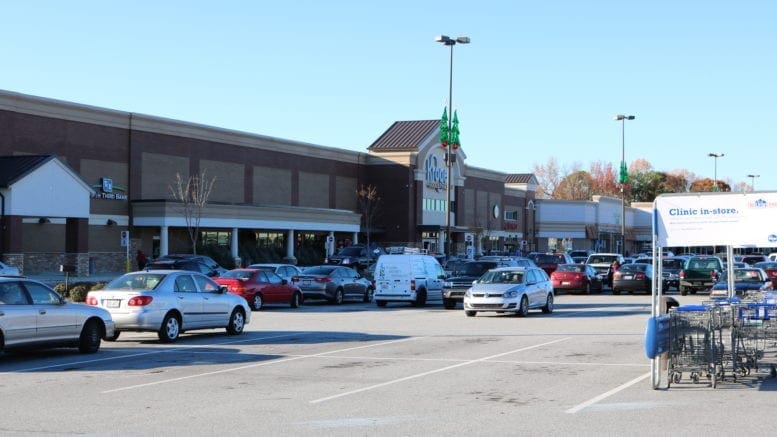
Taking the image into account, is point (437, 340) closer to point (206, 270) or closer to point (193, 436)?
point (193, 436)

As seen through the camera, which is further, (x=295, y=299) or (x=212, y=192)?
(x=212, y=192)

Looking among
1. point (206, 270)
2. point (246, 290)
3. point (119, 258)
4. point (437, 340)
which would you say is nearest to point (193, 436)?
point (437, 340)

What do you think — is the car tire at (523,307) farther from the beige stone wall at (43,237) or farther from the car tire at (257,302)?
the beige stone wall at (43,237)

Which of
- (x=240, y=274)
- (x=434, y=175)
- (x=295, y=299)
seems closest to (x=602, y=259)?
(x=295, y=299)

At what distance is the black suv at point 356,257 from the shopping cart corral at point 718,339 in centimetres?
4277

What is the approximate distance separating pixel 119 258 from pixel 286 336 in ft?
124

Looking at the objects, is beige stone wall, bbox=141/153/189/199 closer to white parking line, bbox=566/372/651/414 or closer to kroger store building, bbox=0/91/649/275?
kroger store building, bbox=0/91/649/275

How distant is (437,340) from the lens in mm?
20219

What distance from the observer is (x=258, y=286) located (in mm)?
30016

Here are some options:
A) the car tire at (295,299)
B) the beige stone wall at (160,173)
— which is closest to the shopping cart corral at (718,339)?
the car tire at (295,299)

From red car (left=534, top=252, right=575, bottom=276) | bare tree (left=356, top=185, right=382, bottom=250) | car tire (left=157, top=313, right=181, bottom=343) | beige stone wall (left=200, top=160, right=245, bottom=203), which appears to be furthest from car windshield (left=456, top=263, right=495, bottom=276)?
bare tree (left=356, top=185, right=382, bottom=250)

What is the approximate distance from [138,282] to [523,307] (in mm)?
11685

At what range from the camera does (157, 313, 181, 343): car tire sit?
19.4 m

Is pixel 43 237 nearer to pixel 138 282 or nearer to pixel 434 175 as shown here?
pixel 138 282
